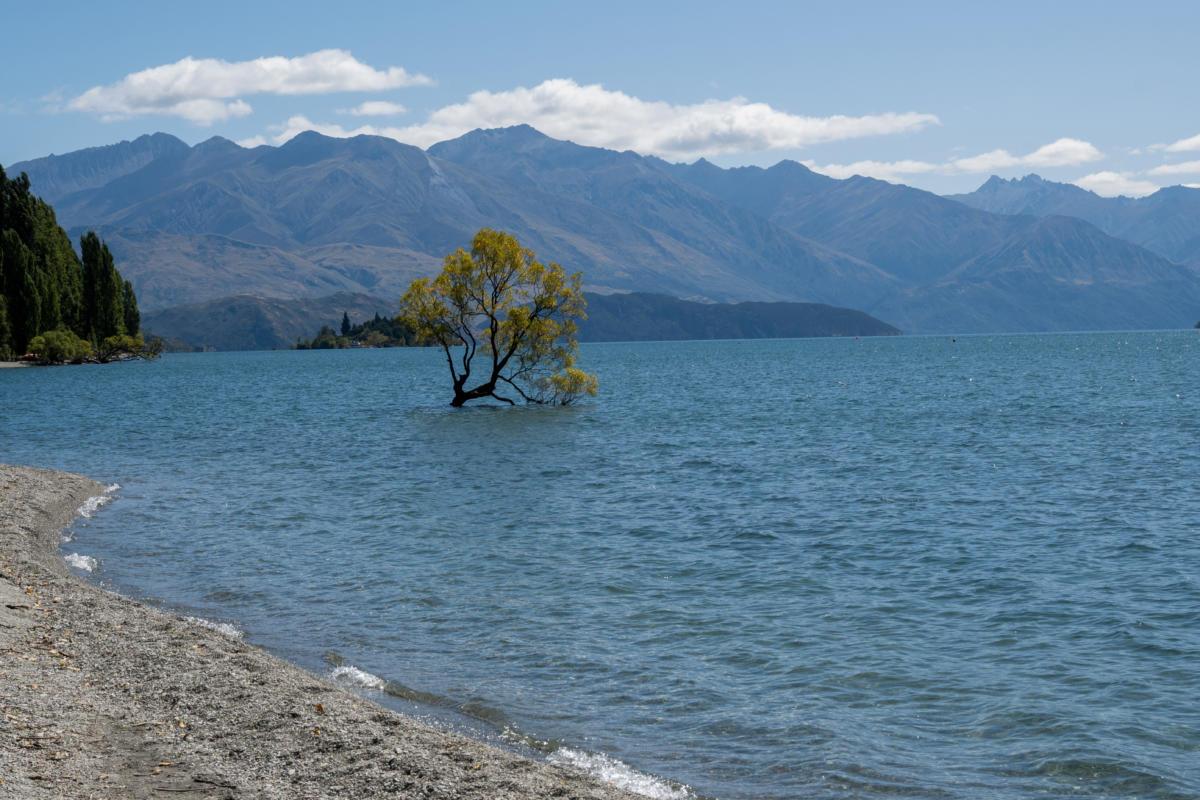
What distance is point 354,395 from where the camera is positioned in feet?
415

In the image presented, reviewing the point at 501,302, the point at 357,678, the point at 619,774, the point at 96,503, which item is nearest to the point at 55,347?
the point at 501,302

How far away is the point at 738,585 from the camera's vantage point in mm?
28531

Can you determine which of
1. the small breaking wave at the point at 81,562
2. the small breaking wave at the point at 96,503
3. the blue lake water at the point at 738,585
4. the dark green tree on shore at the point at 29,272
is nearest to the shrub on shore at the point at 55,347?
the dark green tree on shore at the point at 29,272

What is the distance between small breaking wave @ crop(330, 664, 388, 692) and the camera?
20.7m

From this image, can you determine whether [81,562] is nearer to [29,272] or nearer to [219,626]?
[219,626]

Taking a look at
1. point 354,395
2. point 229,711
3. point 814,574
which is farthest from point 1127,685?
point 354,395

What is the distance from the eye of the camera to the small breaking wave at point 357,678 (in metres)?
20.7

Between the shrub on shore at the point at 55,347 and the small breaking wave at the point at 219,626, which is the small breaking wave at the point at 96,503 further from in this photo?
the shrub on shore at the point at 55,347

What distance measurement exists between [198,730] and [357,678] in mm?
5274

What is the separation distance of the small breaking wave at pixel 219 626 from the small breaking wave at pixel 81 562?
7.15 meters

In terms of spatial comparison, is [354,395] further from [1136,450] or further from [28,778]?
[28,778]

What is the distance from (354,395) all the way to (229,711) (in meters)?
112

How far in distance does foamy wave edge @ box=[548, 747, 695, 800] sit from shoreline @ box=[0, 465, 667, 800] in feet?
1.21

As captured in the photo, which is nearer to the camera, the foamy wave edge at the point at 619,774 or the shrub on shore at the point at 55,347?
the foamy wave edge at the point at 619,774
